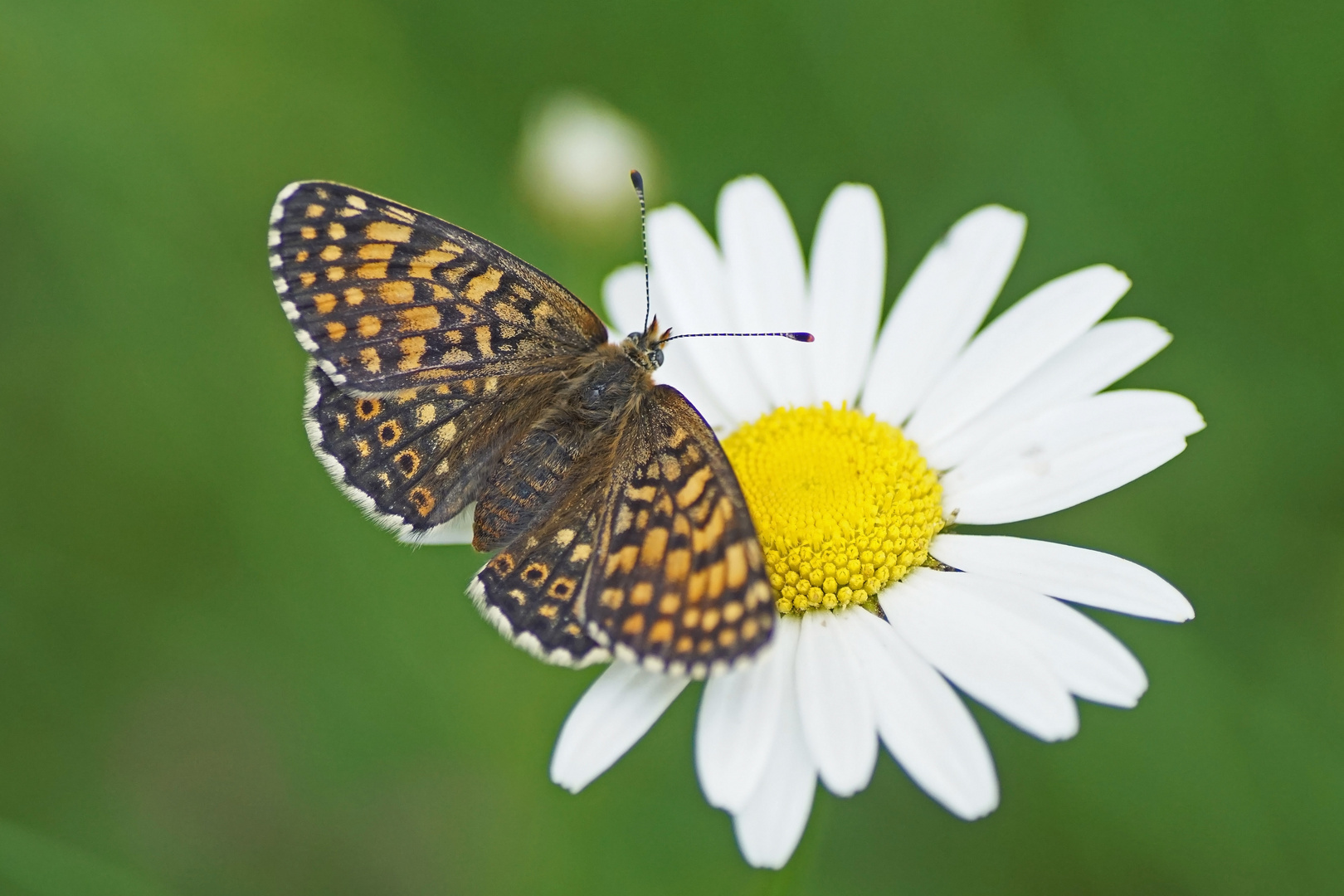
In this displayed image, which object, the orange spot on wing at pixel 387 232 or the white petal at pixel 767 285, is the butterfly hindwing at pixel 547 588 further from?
the white petal at pixel 767 285

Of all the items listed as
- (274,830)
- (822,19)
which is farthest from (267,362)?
(822,19)

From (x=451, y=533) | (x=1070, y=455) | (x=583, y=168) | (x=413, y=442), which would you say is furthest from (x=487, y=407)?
(x=1070, y=455)

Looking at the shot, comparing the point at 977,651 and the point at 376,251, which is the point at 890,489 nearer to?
the point at 977,651

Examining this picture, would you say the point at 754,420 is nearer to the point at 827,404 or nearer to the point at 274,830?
the point at 827,404

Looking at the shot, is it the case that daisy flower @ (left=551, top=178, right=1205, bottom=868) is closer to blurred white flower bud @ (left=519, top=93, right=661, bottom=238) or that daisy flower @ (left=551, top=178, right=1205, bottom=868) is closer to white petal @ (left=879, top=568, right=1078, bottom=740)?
white petal @ (left=879, top=568, right=1078, bottom=740)

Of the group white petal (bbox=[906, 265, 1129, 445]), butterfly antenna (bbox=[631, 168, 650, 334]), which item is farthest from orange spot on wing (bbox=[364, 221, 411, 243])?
white petal (bbox=[906, 265, 1129, 445])
